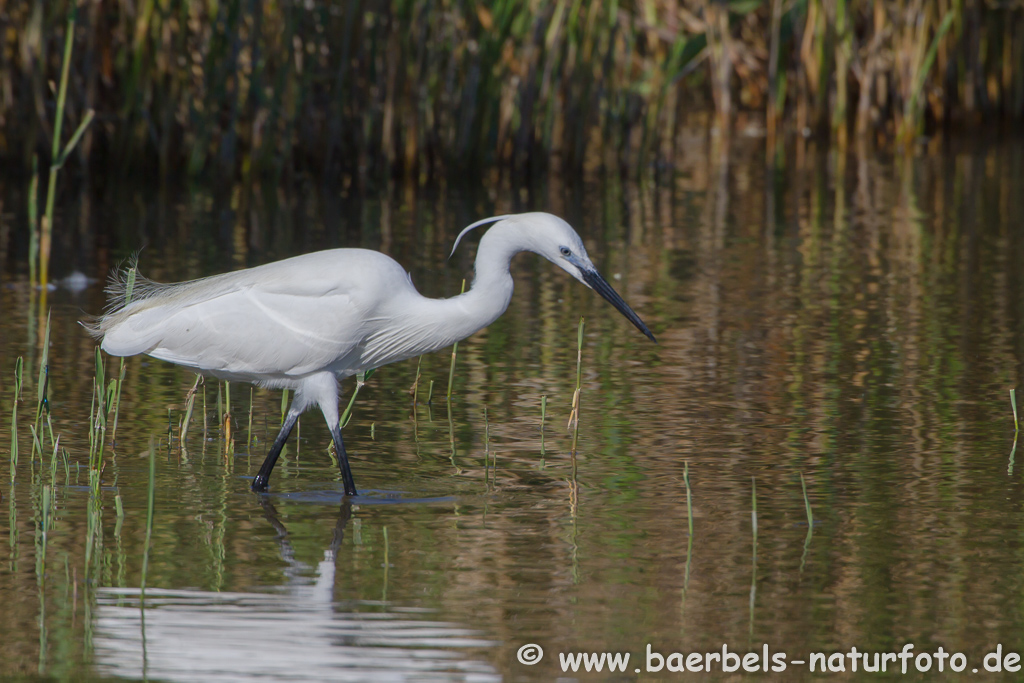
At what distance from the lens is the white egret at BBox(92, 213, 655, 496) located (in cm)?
482

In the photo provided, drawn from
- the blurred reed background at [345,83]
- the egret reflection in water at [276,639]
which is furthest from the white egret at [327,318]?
the blurred reed background at [345,83]

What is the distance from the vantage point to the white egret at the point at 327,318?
482cm

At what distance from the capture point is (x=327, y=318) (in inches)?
190

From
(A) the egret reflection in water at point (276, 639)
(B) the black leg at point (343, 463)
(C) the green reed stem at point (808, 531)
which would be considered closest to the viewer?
(A) the egret reflection in water at point (276, 639)

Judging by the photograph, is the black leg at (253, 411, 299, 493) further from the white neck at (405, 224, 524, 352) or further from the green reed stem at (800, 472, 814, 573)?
the green reed stem at (800, 472, 814, 573)

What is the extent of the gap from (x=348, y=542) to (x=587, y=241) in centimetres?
606

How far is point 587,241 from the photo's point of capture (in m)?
10.2

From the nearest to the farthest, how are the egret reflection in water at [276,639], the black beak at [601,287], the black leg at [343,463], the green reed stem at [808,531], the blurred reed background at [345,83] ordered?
the egret reflection in water at [276,639] → the green reed stem at [808,531] → the black leg at [343,463] → the black beak at [601,287] → the blurred reed background at [345,83]

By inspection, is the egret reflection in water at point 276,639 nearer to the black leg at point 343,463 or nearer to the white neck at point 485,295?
the black leg at point 343,463

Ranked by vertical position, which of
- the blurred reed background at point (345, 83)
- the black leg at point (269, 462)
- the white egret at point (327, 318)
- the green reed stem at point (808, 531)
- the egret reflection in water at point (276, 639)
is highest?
the blurred reed background at point (345, 83)

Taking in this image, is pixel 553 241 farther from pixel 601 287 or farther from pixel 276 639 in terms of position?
pixel 276 639

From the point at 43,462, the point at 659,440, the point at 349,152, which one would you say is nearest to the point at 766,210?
the point at 349,152

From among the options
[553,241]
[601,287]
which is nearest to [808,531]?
[601,287]

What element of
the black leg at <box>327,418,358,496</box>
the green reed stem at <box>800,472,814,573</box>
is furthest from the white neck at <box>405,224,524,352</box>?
the green reed stem at <box>800,472,814,573</box>
